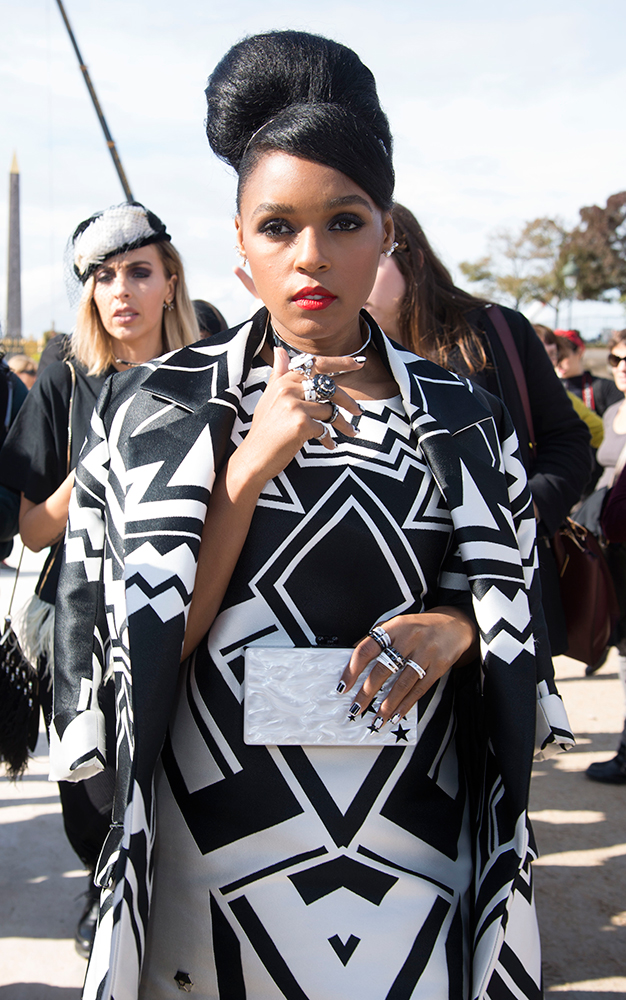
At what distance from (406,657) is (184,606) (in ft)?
1.22

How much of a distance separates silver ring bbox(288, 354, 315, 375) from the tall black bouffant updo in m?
0.33

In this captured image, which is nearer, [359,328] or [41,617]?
[359,328]

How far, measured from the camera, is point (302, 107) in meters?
1.46

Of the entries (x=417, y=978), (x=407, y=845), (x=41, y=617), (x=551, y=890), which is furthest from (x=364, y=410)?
(x=551, y=890)

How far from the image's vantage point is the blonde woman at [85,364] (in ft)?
8.75

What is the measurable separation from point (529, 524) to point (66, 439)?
1.66m

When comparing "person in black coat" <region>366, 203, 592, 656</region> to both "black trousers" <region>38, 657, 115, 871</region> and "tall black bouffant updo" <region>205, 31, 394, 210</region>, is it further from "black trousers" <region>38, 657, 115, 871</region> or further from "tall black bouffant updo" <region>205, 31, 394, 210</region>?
"black trousers" <region>38, 657, 115, 871</region>

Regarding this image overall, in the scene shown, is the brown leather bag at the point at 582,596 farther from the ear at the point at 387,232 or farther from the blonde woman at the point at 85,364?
the ear at the point at 387,232

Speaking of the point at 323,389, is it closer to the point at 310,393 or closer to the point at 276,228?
the point at 310,393

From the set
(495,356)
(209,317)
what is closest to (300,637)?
(495,356)

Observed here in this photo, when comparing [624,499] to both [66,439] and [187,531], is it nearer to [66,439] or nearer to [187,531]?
[66,439]

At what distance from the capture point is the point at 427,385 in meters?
1.62

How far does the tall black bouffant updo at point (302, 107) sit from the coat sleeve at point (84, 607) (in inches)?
23.2

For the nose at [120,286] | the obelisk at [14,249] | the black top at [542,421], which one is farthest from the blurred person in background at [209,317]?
the obelisk at [14,249]
